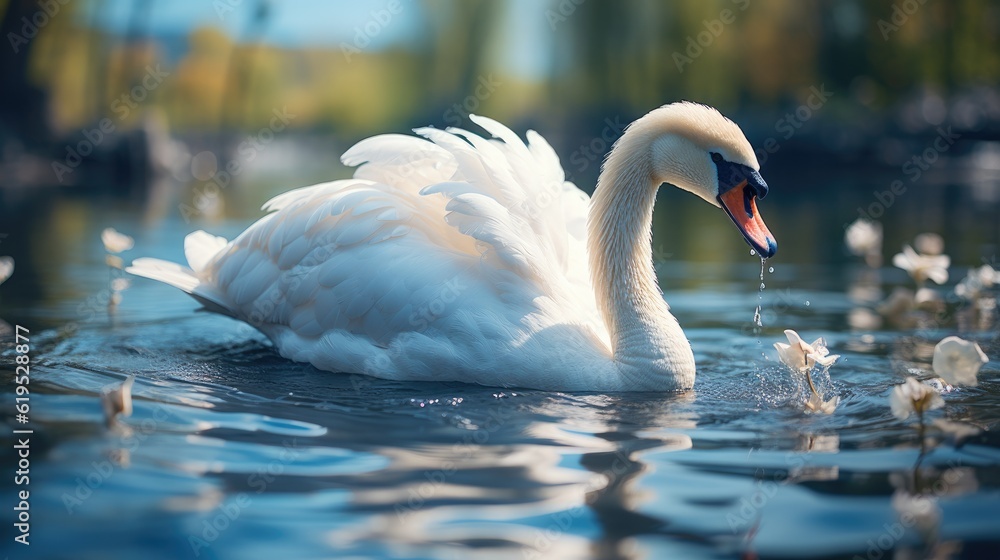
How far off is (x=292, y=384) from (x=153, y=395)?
721 mm

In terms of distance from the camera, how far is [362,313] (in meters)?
5.57

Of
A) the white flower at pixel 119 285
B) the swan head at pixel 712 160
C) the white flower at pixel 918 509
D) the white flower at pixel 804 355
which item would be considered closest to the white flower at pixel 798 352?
the white flower at pixel 804 355

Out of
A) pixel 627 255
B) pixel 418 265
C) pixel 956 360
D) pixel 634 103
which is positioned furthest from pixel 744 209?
pixel 634 103

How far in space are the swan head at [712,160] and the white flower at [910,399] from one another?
969 mm

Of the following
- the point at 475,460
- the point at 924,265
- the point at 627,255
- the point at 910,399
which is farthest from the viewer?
the point at 924,265

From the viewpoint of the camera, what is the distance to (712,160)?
17.6 ft

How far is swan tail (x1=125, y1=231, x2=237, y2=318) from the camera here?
21.1ft

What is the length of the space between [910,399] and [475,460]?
183 cm

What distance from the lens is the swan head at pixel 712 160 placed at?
5.26 metres

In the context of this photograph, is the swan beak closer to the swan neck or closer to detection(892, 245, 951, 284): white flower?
the swan neck

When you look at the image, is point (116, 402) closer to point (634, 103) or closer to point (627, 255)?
point (627, 255)

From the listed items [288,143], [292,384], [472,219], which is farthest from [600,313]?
[288,143]

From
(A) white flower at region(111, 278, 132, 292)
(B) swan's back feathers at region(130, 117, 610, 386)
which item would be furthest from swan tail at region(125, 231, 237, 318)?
(A) white flower at region(111, 278, 132, 292)

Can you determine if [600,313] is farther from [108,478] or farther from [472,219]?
[108,478]
